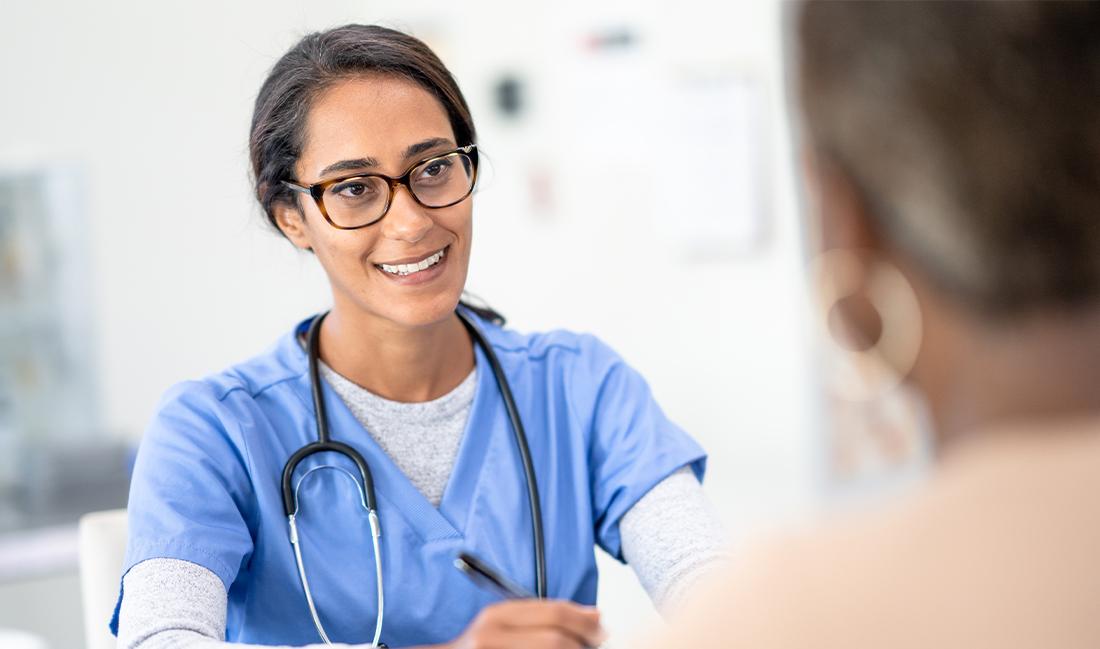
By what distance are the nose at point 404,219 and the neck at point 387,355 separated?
4.4 inches

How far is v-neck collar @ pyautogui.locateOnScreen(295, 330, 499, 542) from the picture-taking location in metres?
1.32

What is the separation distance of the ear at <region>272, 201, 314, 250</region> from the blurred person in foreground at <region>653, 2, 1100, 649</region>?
3.28ft

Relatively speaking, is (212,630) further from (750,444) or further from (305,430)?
(750,444)

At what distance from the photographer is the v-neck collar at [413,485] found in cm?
132

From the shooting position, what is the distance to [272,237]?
3.03 meters

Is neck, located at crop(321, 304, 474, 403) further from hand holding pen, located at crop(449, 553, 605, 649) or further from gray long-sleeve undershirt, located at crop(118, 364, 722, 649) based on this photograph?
hand holding pen, located at crop(449, 553, 605, 649)

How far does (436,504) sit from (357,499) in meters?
0.09

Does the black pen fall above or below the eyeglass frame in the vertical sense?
below

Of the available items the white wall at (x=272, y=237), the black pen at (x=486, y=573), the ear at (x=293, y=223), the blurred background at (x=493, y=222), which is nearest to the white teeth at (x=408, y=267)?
the ear at (x=293, y=223)

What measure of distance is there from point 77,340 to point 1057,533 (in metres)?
2.91

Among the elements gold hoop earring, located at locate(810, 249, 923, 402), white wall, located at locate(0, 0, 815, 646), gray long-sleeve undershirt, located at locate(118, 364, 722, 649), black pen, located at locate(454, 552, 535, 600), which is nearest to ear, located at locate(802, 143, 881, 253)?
gold hoop earring, located at locate(810, 249, 923, 402)

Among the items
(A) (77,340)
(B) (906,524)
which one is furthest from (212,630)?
(A) (77,340)

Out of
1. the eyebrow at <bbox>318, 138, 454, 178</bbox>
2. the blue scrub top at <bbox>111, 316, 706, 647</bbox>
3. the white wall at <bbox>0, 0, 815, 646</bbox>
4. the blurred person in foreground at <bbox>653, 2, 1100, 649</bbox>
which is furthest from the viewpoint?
the white wall at <bbox>0, 0, 815, 646</bbox>

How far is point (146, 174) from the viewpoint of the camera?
317 cm
